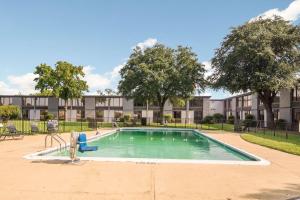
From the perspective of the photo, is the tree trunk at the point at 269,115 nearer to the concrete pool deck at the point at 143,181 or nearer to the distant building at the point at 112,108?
the distant building at the point at 112,108

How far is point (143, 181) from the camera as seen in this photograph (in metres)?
7.70

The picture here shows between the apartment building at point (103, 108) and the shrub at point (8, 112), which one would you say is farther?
the apartment building at point (103, 108)

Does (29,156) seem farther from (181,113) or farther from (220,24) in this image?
(181,113)

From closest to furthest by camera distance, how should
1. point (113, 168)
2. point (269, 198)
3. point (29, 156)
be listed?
point (269, 198) → point (113, 168) → point (29, 156)

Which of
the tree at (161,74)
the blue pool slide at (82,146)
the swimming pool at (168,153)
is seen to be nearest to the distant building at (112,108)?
the tree at (161,74)

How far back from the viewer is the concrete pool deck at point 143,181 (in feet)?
21.3

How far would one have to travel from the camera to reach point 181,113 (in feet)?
182

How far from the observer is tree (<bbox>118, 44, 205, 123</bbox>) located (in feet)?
123

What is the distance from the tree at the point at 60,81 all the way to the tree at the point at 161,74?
408 inches

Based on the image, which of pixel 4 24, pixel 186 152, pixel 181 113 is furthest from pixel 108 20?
pixel 181 113

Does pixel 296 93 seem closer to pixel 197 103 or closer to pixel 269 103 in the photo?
pixel 269 103

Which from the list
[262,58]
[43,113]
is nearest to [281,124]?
[262,58]

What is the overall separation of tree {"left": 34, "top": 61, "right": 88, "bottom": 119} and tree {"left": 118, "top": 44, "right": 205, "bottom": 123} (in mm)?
10367

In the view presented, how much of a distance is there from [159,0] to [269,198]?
17.6 meters
